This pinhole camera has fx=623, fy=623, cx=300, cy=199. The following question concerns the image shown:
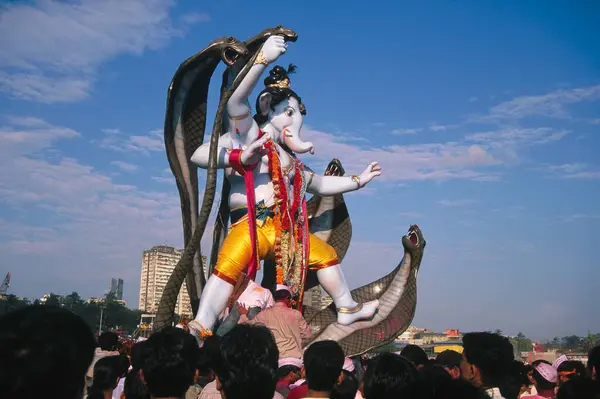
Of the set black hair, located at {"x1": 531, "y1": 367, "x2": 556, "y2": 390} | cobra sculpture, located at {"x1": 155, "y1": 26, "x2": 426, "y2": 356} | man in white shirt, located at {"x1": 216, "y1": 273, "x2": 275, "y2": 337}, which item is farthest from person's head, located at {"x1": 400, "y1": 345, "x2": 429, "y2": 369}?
man in white shirt, located at {"x1": 216, "y1": 273, "x2": 275, "y2": 337}

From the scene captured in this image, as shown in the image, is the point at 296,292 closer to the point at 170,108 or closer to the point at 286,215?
the point at 286,215

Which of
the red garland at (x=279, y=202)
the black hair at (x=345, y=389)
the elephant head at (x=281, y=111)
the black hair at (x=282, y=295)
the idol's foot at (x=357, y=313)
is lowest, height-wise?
the black hair at (x=345, y=389)

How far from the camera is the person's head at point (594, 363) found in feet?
9.13

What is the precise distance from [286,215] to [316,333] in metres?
1.50

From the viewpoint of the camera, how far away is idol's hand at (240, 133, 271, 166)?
6.99m

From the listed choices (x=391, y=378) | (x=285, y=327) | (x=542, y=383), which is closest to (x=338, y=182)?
(x=285, y=327)

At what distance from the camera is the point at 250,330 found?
7.93ft

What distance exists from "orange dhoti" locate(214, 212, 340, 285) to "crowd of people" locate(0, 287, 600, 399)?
3022mm

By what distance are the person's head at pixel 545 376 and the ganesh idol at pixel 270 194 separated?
386 cm

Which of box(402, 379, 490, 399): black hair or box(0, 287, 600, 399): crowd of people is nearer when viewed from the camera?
box(0, 287, 600, 399): crowd of people

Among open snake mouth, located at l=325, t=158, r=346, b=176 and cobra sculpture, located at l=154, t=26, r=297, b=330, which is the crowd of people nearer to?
cobra sculpture, located at l=154, t=26, r=297, b=330

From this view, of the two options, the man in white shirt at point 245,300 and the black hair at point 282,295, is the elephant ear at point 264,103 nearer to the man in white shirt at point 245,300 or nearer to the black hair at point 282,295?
the man in white shirt at point 245,300

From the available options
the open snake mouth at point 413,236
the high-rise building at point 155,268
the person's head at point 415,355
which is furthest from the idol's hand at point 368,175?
the high-rise building at point 155,268

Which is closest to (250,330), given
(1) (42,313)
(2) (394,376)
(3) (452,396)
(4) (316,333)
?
(2) (394,376)
